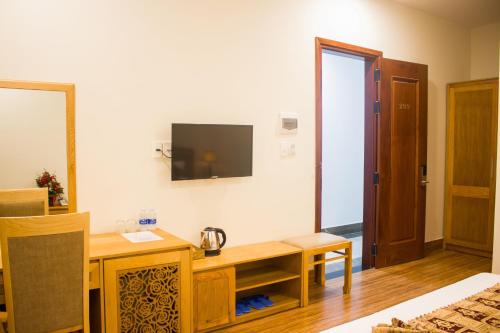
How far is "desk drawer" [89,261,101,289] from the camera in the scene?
2219 mm

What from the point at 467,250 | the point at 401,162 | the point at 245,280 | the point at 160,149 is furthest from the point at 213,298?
the point at 467,250

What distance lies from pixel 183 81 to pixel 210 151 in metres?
0.56

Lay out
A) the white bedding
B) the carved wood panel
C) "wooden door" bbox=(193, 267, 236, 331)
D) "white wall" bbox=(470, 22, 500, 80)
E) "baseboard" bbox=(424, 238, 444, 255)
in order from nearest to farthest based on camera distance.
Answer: the white bedding < the carved wood panel < "wooden door" bbox=(193, 267, 236, 331) < "baseboard" bbox=(424, 238, 444, 255) < "white wall" bbox=(470, 22, 500, 80)

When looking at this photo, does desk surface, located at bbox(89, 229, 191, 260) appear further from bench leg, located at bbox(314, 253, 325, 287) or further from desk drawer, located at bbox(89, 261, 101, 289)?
bench leg, located at bbox(314, 253, 325, 287)

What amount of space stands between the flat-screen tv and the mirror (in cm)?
70

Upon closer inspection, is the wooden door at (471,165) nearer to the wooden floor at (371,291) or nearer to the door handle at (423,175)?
the wooden floor at (371,291)

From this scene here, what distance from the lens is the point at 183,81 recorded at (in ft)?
9.97

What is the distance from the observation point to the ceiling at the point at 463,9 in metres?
4.40

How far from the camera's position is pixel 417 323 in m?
1.62

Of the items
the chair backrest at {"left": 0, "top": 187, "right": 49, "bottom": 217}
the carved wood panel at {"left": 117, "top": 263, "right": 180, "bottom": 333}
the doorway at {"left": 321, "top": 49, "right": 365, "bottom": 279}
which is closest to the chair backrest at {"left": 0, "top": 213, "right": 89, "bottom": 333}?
the carved wood panel at {"left": 117, "top": 263, "right": 180, "bottom": 333}

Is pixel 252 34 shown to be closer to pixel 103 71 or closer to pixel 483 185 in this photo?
pixel 103 71

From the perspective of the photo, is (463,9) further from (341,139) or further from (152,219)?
(152,219)

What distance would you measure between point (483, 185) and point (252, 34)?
10.5 feet

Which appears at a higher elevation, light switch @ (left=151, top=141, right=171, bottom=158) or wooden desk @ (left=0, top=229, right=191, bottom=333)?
light switch @ (left=151, top=141, right=171, bottom=158)
